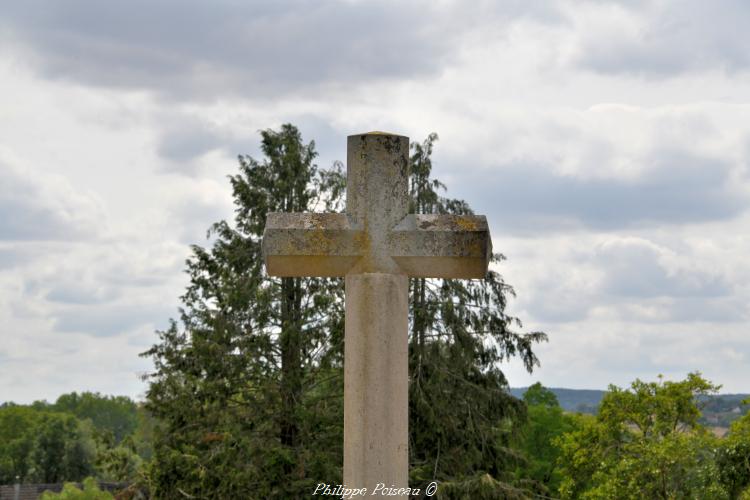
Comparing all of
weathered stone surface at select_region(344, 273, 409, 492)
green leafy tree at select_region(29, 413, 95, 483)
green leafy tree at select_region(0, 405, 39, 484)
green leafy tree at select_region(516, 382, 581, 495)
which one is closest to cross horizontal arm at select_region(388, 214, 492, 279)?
weathered stone surface at select_region(344, 273, 409, 492)

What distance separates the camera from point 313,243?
610cm

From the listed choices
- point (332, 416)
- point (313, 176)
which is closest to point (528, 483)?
point (332, 416)

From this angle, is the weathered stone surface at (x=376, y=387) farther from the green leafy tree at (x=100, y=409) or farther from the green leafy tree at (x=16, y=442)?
the green leafy tree at (x=100, y=409)

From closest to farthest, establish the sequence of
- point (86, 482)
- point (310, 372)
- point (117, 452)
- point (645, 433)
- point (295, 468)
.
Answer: point (295, 468) < point (310, 372) < point (117, 452) < point (645, 433) < point (86, 482)

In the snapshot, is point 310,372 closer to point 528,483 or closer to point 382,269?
point 528,483

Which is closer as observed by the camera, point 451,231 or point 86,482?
point 451,231

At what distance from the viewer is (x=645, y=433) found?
101 ft

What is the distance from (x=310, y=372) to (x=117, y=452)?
22.4 ft

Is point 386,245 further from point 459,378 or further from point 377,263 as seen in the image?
point 459,378

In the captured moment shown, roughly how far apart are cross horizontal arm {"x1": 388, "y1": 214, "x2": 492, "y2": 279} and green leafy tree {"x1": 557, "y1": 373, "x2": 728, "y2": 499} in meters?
23.2

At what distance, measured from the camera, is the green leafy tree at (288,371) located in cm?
2388

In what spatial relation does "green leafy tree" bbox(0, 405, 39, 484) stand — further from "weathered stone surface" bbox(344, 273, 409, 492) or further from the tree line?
"weathered stone surface" bbox(344, 273, 409, 492)

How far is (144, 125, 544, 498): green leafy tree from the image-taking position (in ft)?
78.3

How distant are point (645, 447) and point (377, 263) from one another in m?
24.7
